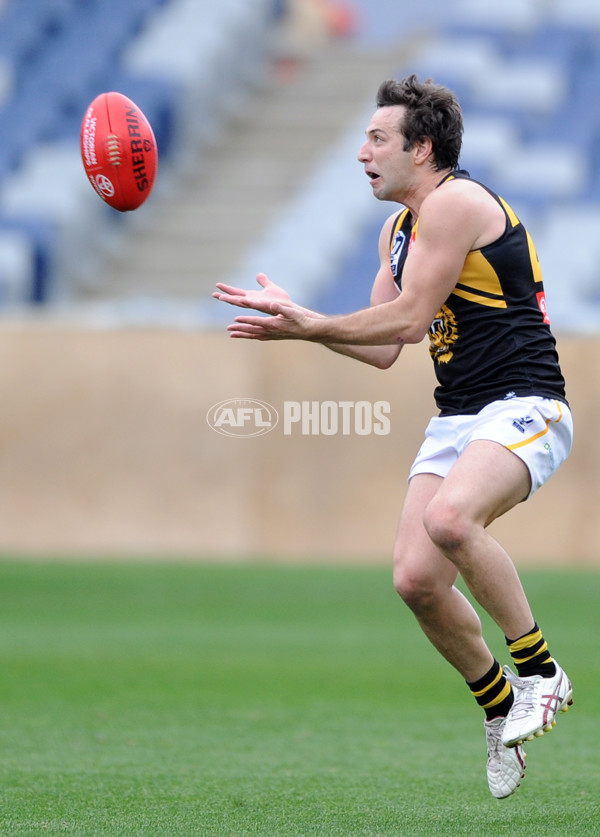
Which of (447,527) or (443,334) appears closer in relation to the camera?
(447,527)

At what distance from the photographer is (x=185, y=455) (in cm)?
1290

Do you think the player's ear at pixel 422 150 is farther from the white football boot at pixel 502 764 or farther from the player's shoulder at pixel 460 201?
the white football boot at pixel 502 764

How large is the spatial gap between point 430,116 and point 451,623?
180 cm

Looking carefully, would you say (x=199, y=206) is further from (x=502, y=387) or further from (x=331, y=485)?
(x=502, y=387)

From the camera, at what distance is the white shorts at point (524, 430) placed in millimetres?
4633

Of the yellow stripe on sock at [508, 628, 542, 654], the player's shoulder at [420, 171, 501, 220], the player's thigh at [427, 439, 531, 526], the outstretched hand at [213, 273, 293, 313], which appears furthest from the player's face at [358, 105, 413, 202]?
the yellow stripe on sock at [508, 628, 542, 654]

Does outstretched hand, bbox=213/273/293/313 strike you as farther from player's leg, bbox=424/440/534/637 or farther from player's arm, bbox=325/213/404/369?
player's leg, bbox=424/440/534/637

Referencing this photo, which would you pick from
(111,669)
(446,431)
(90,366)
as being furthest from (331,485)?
(446,431)

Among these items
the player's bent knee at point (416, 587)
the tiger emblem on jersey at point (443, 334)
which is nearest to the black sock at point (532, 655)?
the player's bent knee at point (416, 587)

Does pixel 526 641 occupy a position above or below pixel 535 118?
below

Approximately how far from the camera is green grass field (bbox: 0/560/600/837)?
4.67 meters

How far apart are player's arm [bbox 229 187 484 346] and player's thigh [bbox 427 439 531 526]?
449mm

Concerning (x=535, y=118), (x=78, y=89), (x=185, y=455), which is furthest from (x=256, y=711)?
(x=535, y=118)

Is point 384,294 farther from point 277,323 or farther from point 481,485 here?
point 481,485
